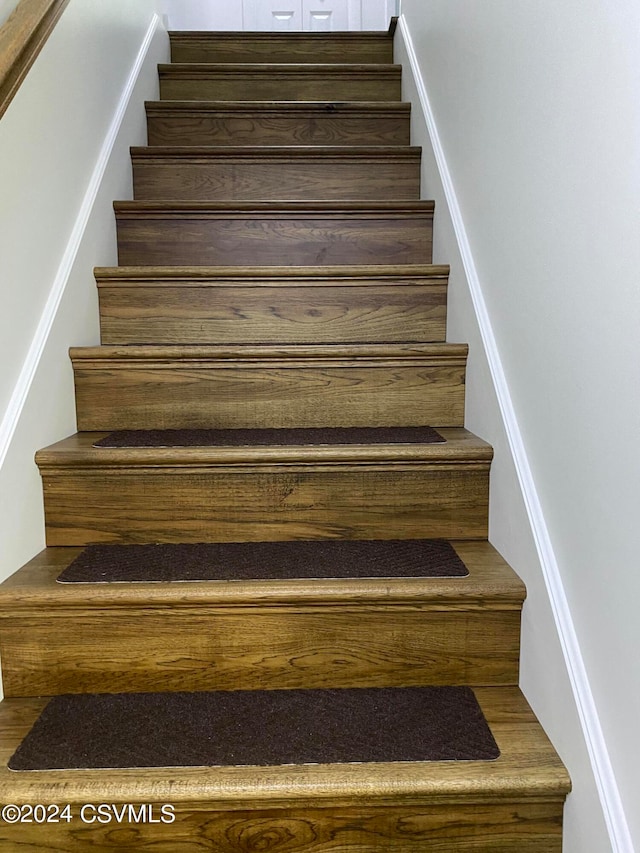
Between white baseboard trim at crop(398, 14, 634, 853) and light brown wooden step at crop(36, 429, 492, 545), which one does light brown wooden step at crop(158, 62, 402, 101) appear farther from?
light brown wooden step at crop(36, 429, 492, 545)

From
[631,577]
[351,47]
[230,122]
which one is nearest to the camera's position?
[631,577]

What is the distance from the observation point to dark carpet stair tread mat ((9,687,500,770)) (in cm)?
95

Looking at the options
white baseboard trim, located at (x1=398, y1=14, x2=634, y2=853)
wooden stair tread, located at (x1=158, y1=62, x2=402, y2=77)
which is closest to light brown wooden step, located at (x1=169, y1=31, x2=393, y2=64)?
wooden stair tread, located at (x1=158, y1=62, x2=402, y2=77)

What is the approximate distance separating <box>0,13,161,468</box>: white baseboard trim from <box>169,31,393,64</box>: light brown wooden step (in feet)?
2.58

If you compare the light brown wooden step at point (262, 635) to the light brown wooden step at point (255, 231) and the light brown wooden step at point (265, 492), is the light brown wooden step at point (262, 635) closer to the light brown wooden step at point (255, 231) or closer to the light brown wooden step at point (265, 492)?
the light brown wooden step at point (265, 492)

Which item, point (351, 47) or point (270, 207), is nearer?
point (270, 207)

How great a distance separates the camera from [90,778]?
918 millimetres

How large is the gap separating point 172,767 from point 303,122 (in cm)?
210

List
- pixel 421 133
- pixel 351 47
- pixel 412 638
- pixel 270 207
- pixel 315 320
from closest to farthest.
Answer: pixel 412 638 → pixel 315 320 → pixel 270 207 → pixel 421 133 → pixel 351 47

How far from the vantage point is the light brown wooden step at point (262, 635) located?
3.64 feet

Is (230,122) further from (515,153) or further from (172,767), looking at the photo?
(172,767)

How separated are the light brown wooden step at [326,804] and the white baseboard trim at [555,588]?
105 millimetres

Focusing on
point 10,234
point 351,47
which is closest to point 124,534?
point 10,234

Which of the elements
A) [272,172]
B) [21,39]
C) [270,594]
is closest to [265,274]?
[272,172]
